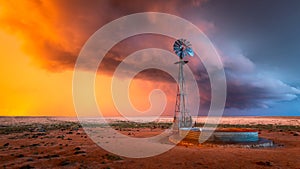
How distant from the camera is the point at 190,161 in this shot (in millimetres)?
13734

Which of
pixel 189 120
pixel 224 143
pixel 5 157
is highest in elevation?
pixel 189 120

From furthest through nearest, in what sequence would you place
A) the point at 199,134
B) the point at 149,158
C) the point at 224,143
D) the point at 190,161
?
1. the point at 199,134
2. the point at 224,143
3. the point at 149,158
4. the point at 190,161

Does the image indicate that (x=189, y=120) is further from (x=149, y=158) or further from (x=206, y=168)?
(x=206, y=168)

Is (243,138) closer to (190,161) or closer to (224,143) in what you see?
(224,143)

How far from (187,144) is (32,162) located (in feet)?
44.6

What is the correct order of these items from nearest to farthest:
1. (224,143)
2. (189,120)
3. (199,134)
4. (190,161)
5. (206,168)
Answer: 1. (206,168)
2. (190,161)
3. (224,143)
4. (199,134)
5. (189,120)

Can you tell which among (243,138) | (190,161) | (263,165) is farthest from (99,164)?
(243,138)

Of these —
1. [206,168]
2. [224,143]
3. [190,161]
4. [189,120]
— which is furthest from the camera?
[189,120]

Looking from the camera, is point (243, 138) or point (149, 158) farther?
point (243, 138)

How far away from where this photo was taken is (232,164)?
1291 cm

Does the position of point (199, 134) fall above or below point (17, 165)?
above

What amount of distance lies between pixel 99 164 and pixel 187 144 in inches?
411

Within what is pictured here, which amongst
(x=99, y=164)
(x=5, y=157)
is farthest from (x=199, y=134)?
(x=5, y=157)

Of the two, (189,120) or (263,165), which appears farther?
(189,120)
